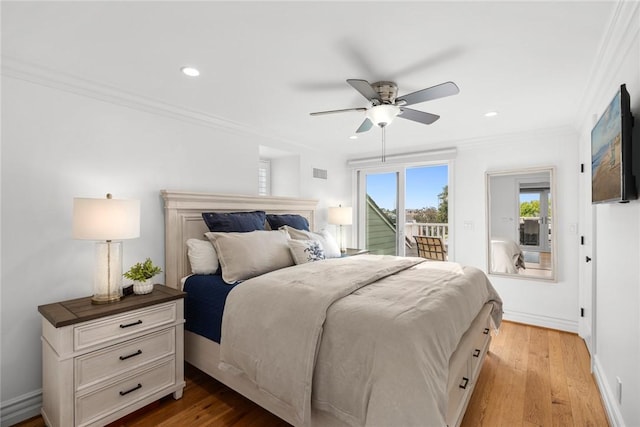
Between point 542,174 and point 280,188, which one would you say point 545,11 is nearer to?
point 542,174

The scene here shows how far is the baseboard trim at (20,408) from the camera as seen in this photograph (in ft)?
6.50

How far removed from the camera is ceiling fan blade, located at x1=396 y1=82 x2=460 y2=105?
78.5 inches

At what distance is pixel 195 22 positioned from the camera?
1654 mm

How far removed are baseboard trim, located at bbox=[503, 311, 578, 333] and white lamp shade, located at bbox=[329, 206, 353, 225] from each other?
7.86 ft

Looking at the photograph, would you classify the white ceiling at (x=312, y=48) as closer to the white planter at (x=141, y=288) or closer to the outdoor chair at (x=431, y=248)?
the white planter at (x=141, y=288)

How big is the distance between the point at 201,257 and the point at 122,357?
35.7 inches

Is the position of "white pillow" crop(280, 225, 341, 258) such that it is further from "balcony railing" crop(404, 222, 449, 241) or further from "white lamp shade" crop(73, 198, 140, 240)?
"balcony railing" crop(404, 222, 449, 241)

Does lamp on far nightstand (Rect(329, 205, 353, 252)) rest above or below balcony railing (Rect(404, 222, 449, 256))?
above

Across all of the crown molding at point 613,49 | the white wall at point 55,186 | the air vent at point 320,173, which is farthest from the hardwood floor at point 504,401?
the air vent at point 320,173

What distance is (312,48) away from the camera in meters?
1.89

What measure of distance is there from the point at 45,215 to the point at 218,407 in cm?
183

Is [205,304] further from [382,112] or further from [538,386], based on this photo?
[538,386]

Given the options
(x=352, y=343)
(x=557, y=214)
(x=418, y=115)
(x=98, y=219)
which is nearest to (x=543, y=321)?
(x=557, y=214)

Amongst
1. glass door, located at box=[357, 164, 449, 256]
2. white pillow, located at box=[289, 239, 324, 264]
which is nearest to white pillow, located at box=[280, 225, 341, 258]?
white pillow, located at box=[289, 239, 324, 264]
